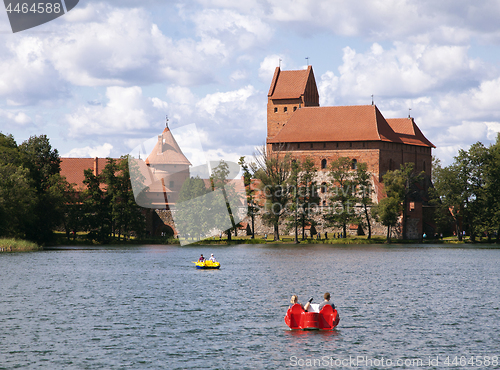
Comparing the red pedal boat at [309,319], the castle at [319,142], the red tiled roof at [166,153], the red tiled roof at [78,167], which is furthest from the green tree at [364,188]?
the red pedal boat at [309,319]

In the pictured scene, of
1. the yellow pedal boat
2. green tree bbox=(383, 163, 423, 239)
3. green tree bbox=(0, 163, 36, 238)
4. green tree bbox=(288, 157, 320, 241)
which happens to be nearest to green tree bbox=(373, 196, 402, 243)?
green tree bbox=(383, 163, 423, 239)

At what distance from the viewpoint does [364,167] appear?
8875 cm

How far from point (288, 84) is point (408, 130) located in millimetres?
23579

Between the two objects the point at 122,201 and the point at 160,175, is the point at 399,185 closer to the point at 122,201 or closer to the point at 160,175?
the point at 122,201

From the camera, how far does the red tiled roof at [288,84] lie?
113125mm

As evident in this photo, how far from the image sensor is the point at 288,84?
115000 mm

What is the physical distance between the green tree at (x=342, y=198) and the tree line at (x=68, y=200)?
27.2 metres

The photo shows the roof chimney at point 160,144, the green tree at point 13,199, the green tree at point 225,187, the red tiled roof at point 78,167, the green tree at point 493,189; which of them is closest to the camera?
the green tree at point 13,199

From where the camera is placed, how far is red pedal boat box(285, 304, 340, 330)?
2448cm

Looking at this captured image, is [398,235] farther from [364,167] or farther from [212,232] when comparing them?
[212,232]

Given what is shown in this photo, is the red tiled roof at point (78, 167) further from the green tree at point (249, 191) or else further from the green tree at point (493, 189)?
the green tree at point (493, 189)

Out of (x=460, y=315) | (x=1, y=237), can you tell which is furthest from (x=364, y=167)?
(x=460, y=315)
